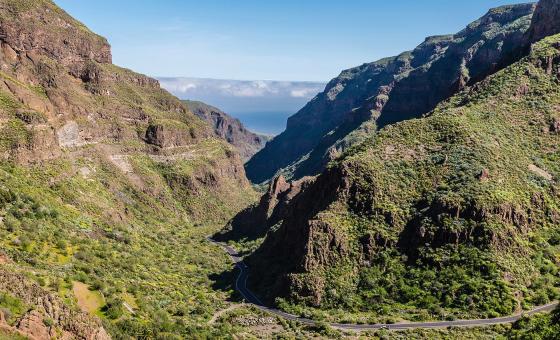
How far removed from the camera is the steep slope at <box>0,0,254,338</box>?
58.8m

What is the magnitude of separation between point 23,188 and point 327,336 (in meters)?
58.2

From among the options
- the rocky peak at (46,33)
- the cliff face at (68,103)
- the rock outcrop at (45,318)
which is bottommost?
the rock outcrop at (45,318)

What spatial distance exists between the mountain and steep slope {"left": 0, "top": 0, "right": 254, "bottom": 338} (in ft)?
64.3

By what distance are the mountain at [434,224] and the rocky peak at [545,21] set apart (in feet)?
141

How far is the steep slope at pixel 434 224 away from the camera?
7919 cm

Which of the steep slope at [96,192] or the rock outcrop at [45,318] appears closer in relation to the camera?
the rock outcrop at [45,318]

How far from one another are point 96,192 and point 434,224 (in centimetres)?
7869

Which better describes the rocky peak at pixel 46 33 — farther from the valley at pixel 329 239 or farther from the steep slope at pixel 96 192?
the valley at pixel 329 239

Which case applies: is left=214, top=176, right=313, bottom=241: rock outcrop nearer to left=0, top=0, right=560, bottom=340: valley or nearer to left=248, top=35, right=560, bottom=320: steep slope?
left=0, top=0, right=560, bottom=340: valley

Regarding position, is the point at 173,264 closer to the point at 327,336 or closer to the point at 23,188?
the point at 23,188

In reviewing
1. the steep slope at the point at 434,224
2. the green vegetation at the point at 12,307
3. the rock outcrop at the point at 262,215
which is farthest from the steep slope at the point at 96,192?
the steep slope at the point at 434,224

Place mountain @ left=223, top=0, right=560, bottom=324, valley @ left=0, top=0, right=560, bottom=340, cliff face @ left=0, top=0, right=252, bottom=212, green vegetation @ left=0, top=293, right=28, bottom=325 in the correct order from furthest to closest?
cliff face @ left=0, top=0, right=252, bottom=212, mountain @ left=223, top=0, right=560, bottom=324, valley @ left=0, top=0, right=560, bottom=340, green vegetation @ left=0, top=293, right=28, bottom=325

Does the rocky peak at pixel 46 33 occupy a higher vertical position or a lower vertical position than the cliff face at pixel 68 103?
higher

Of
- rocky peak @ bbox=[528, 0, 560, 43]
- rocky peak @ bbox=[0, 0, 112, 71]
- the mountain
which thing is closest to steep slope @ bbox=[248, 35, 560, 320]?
the mountain
